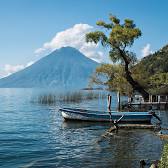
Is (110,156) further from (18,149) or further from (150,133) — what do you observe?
(150,133)

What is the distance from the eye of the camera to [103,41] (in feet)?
173

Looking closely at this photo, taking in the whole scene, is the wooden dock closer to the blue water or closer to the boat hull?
the boat hull

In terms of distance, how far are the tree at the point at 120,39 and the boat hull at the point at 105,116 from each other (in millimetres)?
15926

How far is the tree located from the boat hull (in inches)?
627

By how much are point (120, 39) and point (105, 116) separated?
57.3 feet

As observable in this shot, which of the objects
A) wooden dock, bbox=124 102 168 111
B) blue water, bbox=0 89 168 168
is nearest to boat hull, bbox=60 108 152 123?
blue water, bbox=0 89 168 168

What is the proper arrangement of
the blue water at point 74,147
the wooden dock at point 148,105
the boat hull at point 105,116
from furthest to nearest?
1. the wooden dock at point 148,105
2. the boat hull at point 105,116
3. the blue water at point 74,147

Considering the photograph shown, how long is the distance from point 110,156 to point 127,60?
33.3m

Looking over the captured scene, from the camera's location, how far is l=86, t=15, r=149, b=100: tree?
51.2 m

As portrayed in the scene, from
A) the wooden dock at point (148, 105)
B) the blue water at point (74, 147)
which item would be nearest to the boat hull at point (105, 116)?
the blue water at point (74, 147)

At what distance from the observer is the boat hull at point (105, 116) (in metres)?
36.8

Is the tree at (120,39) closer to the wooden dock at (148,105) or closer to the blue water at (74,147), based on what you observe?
the wooden dock at (148,105)

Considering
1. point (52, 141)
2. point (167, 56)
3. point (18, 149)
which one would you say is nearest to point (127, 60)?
point (52, 141)

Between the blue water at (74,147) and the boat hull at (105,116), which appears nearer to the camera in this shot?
Answer: the blue water at (74,147)
